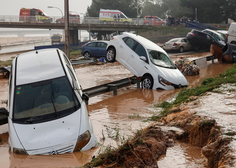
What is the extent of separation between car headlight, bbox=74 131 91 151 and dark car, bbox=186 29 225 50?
71.6 ft

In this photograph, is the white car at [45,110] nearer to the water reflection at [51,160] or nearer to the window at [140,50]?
the water reflection at [51,160]

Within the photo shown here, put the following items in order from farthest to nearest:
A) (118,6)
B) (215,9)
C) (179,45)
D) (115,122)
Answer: (118,6)
(215,9)
(179,45)
(115,122)

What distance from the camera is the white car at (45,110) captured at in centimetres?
605

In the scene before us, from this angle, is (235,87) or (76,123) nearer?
(76,123)

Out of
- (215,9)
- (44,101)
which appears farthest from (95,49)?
(215,9)

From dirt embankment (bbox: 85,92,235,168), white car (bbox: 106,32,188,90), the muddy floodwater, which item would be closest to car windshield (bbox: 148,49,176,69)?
white car (bbox: 106,32,188,90)

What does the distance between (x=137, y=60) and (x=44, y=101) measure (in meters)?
7.41

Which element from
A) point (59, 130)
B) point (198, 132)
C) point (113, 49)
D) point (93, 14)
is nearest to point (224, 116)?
point (198, 132)

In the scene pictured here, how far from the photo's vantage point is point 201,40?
27094 mm

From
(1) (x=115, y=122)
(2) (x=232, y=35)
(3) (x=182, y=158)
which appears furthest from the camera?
(2) (x=232, y=35)

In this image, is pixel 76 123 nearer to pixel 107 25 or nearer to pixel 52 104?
pixel 52 104

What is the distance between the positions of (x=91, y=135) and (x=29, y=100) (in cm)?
169

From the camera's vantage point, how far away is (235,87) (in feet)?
32.3

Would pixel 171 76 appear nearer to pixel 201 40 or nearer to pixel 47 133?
pixel 47 133
